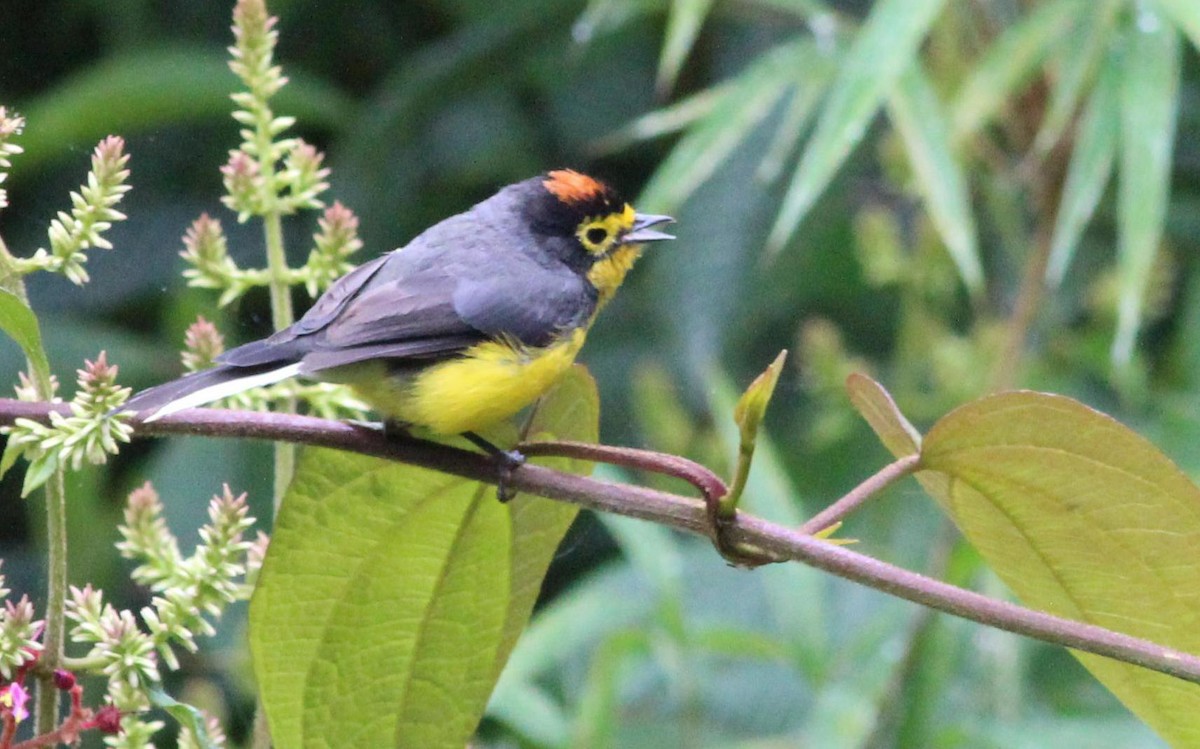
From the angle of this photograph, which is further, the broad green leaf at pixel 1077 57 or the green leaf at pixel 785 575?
the green leaf at pixel 785 575

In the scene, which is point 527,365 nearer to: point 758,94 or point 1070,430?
point 1070,430

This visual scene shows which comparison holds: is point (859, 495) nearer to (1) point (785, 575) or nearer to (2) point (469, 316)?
(2) point (469, 316)

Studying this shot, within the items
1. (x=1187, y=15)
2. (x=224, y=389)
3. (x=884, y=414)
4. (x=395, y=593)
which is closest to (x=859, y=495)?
(x=884, y=414)

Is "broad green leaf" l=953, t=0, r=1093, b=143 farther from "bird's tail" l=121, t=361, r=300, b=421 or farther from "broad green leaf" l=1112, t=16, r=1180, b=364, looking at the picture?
"bird's tail" l=121, t=361, r=300, b=421

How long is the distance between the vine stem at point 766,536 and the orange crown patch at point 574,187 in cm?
89

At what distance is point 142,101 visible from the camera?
328cm

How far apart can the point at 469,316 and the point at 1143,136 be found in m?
1.36

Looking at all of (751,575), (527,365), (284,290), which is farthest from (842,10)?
(284,290)

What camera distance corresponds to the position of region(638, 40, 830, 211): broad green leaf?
8.89 feet

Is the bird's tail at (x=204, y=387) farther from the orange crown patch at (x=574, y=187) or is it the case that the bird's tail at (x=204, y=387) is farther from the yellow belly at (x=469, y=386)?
the orange crown patch at (x=574, y=187)

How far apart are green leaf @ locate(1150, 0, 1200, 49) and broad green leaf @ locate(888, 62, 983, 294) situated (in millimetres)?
453

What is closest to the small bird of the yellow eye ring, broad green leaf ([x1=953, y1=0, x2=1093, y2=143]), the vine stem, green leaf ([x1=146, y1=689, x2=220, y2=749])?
the yellow eye ring

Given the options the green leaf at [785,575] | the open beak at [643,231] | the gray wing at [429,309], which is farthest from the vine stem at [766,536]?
the green leaf at [785,575]

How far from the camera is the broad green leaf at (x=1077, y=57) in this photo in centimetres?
247
